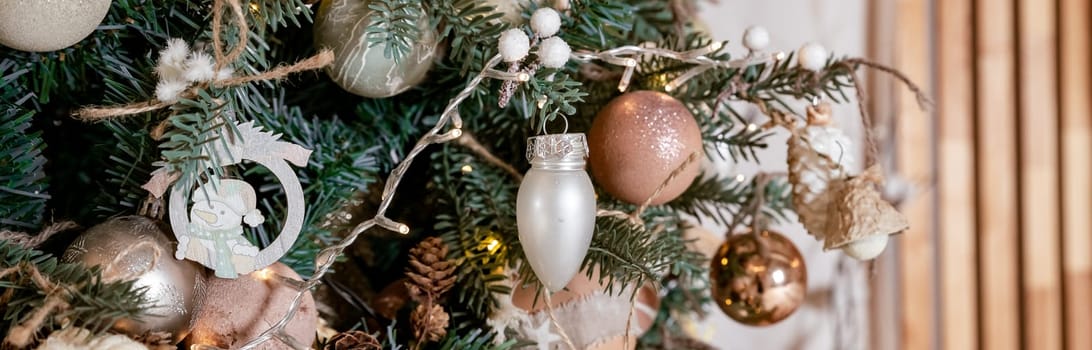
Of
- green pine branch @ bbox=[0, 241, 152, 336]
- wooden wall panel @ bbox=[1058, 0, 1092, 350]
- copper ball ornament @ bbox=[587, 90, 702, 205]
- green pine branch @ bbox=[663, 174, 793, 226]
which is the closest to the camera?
green pine branch @ bbox=[0, 241, 152, 336]

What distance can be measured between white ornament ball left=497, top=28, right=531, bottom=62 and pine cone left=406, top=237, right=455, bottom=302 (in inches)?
5.3

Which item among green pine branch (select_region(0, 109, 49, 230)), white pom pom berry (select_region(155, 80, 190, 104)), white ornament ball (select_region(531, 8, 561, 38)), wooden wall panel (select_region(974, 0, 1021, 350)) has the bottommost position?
wooden wall panel (select_region(974, 0, 1021, 350))

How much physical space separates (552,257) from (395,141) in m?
0.16

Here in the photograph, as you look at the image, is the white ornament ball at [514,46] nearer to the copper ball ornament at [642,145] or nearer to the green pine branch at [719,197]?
the copper ball ornament at [642,145]

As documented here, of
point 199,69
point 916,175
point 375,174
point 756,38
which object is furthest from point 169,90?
point 916,175

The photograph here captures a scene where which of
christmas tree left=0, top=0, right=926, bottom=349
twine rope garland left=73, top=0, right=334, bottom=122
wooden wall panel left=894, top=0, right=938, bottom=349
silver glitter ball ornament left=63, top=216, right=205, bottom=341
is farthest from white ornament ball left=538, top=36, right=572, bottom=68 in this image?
wooden wall panel left=894, top=0, right=938, bottom=349

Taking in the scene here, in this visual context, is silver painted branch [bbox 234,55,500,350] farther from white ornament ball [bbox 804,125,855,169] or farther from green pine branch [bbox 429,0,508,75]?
white ornament ball [bbox 804,125,855,169]

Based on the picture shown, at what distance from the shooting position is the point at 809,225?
0.55 meters

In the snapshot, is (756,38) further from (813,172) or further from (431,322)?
(431,322)

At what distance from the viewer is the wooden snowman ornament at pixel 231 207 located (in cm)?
42

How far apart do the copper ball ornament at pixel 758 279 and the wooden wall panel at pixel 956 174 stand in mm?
412

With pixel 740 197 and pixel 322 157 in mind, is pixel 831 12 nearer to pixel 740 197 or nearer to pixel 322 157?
pixel 740 197

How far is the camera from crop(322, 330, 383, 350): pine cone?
450 mm

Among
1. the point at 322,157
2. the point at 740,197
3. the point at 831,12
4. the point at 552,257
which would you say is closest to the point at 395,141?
the point at 322,157
